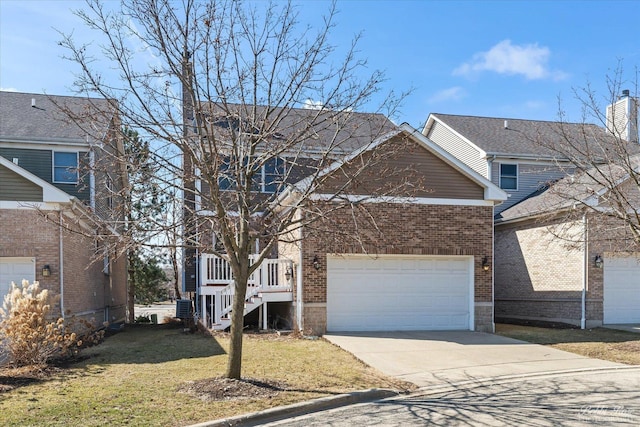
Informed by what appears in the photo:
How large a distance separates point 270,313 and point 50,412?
36.3 ft

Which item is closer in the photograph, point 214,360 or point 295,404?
point 295,404

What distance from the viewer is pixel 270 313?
1756 cm

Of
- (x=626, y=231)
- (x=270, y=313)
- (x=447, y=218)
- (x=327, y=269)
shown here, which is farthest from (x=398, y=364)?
(x=626, y=231)

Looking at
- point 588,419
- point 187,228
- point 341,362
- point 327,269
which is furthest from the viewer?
point 327,269

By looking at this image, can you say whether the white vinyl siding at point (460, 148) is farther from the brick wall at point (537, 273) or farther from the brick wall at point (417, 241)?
the brick wall at point (417, 241)

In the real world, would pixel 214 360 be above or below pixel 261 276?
below

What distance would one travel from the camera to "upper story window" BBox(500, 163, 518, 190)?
70.9 feet

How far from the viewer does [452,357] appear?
10.8 meters

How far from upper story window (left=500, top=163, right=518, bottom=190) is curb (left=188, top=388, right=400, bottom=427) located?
1559 centimetres

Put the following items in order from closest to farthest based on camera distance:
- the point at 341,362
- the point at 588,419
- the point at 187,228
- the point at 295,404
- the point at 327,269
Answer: the point at 588,419, the point at 295,404, the point at 187,228, the point at 341,362, the point at 327,269

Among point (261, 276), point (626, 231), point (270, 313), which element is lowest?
point (270, 313)

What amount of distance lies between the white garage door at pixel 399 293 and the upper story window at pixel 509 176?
7772mm

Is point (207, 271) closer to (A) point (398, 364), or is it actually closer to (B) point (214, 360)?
(B) point (214, 360)

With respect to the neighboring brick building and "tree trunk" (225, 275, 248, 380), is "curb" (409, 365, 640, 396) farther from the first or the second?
the neighboring brick building
